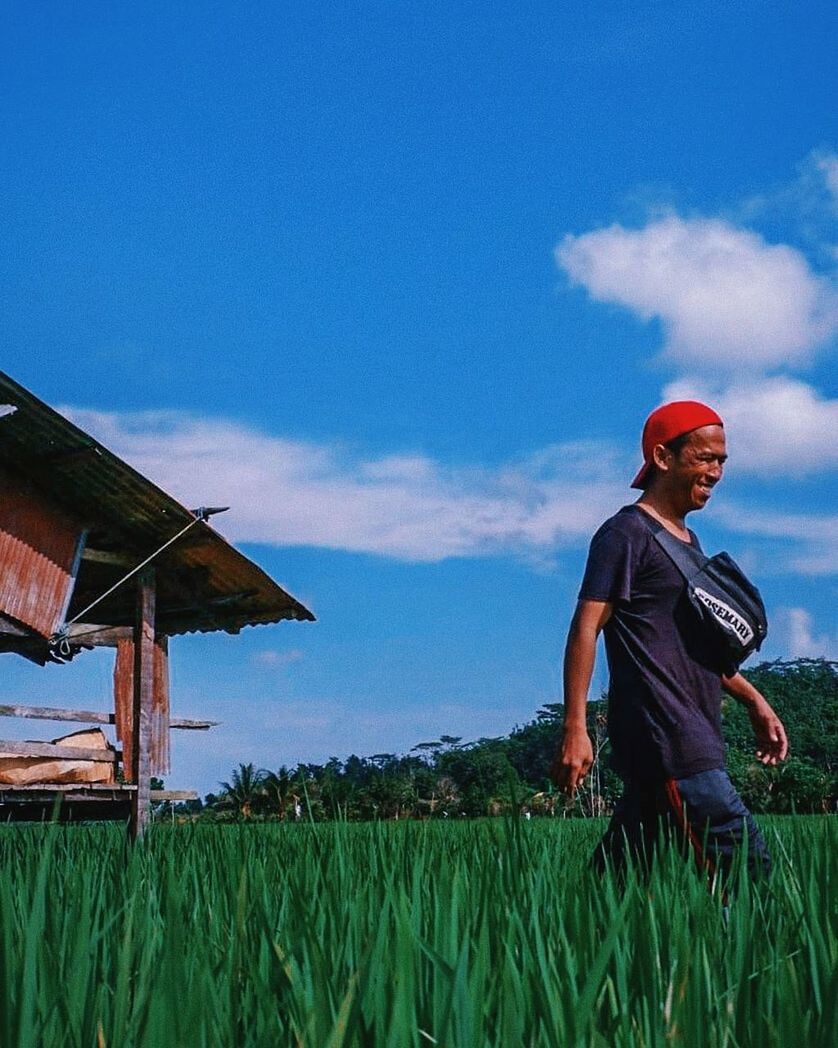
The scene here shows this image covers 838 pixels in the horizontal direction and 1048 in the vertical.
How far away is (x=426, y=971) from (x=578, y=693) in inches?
64.5

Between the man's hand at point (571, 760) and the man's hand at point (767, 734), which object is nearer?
the man's hand at point (571, 760)

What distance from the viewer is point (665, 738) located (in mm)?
3281

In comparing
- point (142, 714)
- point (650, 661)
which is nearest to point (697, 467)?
point (650, 661)

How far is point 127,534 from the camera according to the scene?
10883mm

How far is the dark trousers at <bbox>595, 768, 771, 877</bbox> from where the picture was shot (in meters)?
3.21

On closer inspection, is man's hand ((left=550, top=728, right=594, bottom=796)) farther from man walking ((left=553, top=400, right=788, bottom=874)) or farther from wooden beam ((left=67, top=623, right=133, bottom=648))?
wooden beam ((left=67, top=623, right=133, bottom=648))

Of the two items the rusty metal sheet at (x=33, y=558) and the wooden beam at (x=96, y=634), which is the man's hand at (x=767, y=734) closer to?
the rusty metal sheet at (x=33, y=558)

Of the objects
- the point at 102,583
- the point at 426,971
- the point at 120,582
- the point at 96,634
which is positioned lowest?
the point at 426,971

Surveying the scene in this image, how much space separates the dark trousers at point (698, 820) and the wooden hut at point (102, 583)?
7.06 m

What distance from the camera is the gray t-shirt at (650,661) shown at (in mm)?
3291

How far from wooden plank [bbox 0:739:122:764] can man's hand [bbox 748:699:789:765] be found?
276 inches

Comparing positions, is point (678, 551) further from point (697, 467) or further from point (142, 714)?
point (142, 714)

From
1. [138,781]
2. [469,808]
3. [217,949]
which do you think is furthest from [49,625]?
[469,808]

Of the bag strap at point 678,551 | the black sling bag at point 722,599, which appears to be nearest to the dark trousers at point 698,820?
the black sling bag at point 722,599
